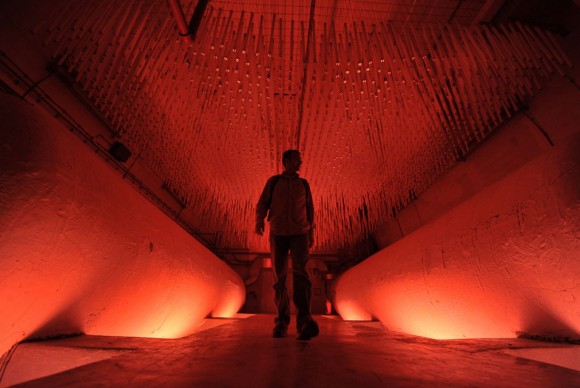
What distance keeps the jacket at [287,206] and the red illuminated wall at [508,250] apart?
1209 mm

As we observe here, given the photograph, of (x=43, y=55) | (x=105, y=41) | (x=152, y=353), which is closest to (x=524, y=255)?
(x=152, y=353)

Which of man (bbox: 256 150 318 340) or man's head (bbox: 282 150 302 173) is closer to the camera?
man (bbox: 256 150 318 340)

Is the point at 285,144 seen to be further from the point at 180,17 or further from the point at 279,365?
the point at 279,365

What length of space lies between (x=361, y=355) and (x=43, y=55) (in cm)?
382

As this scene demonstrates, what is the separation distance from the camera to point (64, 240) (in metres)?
1.27

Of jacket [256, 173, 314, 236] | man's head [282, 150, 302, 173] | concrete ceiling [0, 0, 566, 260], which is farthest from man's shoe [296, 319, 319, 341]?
concrete ceiling [0, 0, 566, 260]

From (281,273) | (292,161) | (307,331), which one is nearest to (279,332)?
(307,331)

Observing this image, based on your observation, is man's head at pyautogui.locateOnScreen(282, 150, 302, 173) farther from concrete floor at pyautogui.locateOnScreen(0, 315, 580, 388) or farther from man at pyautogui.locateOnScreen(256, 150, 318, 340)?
concrete floor at pyautogui.locateOnScreen(0, 315, 580, 388)

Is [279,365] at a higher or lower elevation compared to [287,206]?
lower

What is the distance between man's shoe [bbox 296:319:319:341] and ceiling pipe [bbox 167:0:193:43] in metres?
2.18

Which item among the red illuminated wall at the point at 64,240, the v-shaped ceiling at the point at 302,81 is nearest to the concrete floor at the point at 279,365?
the red illuminated wall at the point at 64,240

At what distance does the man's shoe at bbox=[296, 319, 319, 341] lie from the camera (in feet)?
5.59

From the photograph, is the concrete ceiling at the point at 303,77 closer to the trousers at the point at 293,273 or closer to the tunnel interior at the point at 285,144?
the tunnel interior at the point at 285,144

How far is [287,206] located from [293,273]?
511 mm
